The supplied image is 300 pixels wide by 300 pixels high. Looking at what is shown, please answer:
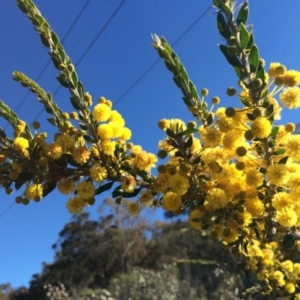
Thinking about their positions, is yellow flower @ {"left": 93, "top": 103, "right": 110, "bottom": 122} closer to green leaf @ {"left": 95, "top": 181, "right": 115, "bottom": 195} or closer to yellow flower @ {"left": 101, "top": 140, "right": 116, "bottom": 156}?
yellow flower @ {"left": 101, "top": 140, "right": 116, "bottom": 156}

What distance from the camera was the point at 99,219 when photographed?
31.9 m

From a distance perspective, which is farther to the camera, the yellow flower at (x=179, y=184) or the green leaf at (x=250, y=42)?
the yellow flower at (x=179, y=184)

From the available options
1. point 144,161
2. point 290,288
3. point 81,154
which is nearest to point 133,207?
point 144,161

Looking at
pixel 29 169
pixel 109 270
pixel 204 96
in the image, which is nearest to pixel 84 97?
pixel 29 169

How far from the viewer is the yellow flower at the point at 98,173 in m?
1.91

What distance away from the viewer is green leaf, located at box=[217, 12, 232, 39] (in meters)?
1.68

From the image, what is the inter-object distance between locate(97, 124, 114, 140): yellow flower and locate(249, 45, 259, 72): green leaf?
723 millimetres

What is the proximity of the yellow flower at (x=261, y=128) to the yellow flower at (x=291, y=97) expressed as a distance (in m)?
0.18

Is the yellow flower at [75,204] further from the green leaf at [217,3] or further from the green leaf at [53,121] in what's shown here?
the green leaf at [217,3]

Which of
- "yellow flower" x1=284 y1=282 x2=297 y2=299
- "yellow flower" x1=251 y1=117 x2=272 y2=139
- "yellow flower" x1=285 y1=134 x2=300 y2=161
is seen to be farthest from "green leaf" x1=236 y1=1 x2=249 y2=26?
"yellow flower" x1=284 y1=282 x2=297 y2=299

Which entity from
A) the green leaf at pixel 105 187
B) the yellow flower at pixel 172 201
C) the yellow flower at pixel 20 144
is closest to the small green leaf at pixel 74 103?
the yellow flower at pixel 20 144

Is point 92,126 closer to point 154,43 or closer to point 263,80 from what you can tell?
point 154,43

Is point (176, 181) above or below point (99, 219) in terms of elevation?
below

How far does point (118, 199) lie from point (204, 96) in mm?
685
